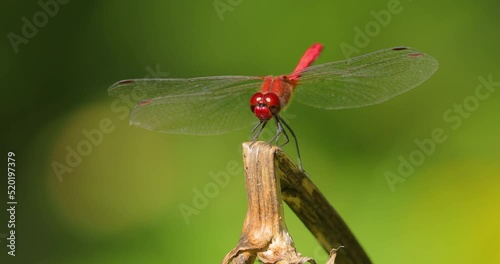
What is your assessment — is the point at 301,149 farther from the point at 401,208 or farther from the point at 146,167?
the point at 146,167

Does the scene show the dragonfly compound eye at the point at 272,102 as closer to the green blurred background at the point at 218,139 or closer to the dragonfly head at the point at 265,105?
the dragonfly head at the point at 265,105

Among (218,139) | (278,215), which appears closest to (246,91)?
(218,139)

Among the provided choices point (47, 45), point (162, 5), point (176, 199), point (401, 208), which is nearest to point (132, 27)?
point (162, 5)

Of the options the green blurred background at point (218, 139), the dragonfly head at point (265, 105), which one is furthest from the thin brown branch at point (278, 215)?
the green blurred background at point (218, 139)

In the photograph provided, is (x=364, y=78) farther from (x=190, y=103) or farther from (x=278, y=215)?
(x=278, y=215)

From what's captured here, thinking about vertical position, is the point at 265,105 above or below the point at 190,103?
below

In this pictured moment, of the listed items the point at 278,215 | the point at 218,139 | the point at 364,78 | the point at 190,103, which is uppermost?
the point at 190,103

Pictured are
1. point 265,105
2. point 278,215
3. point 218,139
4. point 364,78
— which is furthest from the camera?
point 218,139
